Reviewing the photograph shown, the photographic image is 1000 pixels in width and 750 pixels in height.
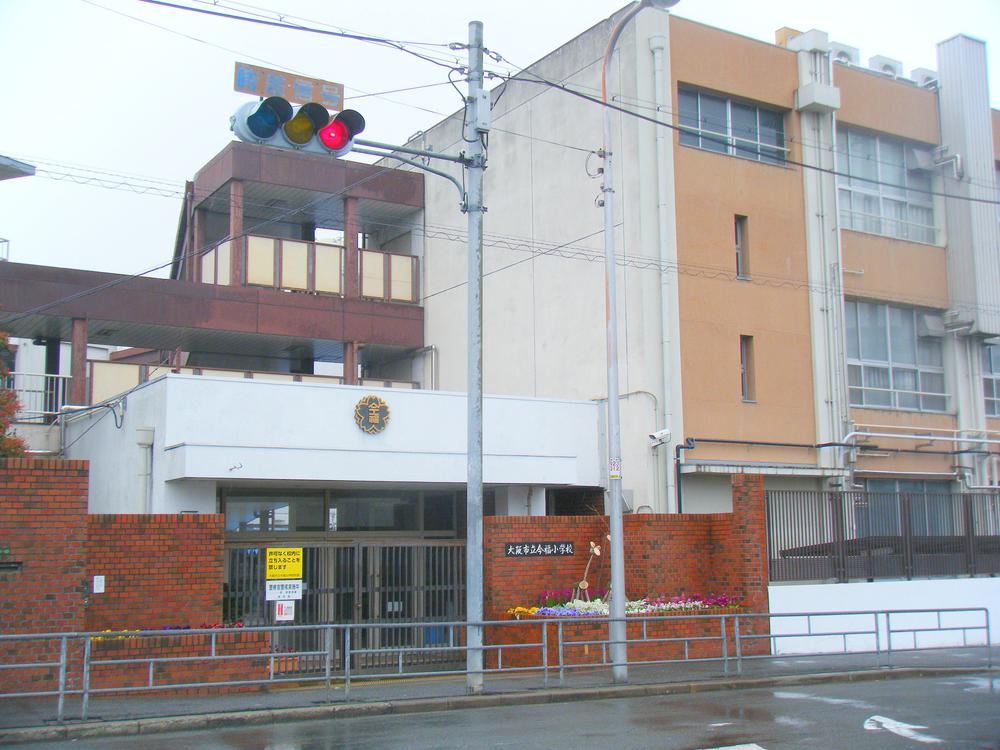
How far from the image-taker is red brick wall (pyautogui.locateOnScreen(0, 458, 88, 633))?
14.7 m

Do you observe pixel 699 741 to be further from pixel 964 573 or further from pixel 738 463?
pixel 964 573

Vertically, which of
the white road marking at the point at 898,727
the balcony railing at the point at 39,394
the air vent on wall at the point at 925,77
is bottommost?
the white road marking at the point at 898,727

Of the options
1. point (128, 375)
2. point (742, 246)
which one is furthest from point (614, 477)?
point (128, 375)

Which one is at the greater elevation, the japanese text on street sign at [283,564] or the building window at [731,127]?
the building window at [731,127]

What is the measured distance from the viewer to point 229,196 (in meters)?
29.1

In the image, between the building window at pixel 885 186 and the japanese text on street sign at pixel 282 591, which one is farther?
the building window at pixel 885 186

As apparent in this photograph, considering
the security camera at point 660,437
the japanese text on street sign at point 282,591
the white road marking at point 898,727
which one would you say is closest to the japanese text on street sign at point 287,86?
the japanese text on street sign at point 282,591

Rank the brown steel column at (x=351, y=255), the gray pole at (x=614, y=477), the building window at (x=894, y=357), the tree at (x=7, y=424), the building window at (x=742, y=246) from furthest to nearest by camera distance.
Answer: the brown steel column at (x=351, y=255) < the building window at (x=894, y=357) < the building window at (x=742, y=246) < the tree at (x=7, y=424) < the gray pole at (x=614, y=477)

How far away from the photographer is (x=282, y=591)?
18.1m

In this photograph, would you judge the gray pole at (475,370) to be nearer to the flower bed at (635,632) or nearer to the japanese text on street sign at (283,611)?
the japanese text on street sign at (283,611)

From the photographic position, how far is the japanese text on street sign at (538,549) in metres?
20.3

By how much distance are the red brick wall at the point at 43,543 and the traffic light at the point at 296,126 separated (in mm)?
5767

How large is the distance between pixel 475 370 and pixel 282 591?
520cm

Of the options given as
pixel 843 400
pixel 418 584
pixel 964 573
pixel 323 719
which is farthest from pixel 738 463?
pixel 323 719
